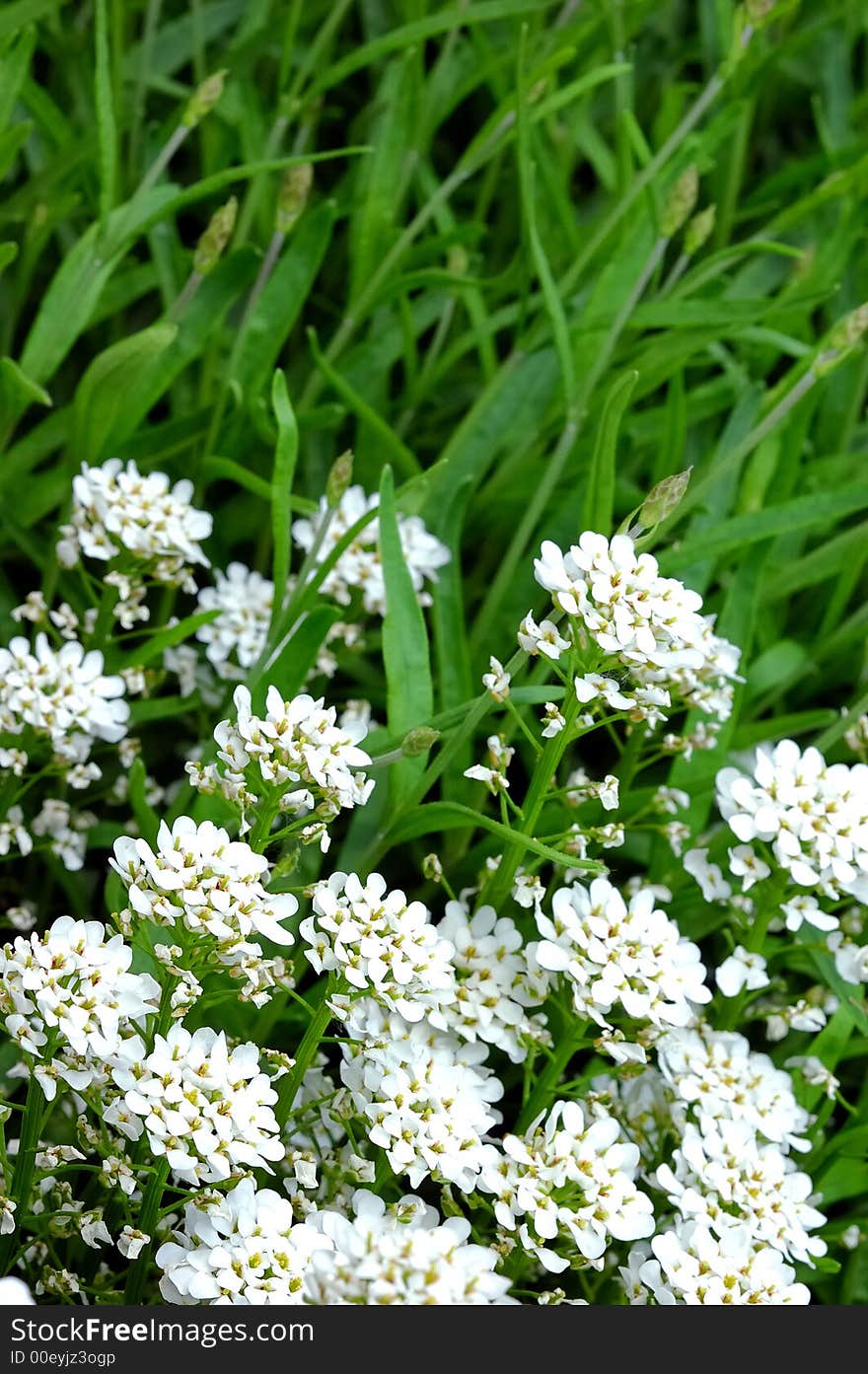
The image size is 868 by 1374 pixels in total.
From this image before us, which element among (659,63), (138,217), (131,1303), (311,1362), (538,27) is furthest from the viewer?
(659,63)

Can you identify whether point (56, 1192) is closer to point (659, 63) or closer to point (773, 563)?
point (773, 563)

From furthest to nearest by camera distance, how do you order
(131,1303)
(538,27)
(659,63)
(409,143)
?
(659,63), (538,27), (409,143), (131,1303)

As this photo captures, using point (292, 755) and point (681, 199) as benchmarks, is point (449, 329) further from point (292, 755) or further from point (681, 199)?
point (292, 755)

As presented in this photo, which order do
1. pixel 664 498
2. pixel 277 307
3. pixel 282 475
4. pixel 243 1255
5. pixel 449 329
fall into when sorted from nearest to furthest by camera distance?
pixel 243 1255 → pixel 664 498 → pixel 282 475 → pixel 277 307 → pixel 449 329

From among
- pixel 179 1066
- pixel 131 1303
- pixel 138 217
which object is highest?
pixel 138 217

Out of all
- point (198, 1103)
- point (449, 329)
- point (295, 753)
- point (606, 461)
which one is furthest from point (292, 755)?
point (449, 329)

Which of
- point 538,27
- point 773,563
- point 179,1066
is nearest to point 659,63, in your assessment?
point 538,27
